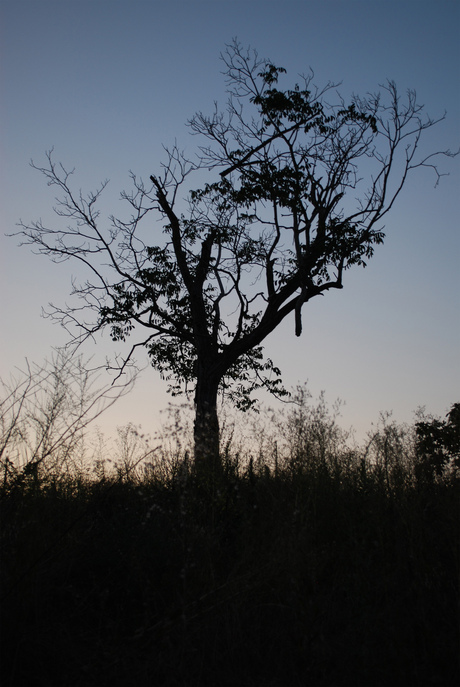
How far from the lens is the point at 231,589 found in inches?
153

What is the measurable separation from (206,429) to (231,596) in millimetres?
6161

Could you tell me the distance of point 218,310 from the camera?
13367 millimetres

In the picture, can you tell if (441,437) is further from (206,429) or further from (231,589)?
(231,589)

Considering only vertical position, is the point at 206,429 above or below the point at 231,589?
above

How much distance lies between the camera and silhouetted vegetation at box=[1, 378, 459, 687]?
3.41 m

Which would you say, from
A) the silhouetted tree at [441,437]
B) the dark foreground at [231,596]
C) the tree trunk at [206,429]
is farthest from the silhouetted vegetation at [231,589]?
the silhouetted tree at [441,437]

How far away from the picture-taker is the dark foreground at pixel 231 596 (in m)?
3.40

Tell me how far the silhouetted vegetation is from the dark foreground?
0.01m

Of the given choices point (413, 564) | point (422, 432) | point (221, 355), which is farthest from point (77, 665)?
point (221, 355)

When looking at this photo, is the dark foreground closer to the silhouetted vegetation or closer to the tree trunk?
the silhouetted vegetation

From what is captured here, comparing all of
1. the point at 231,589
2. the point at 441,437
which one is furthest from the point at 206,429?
the point at 231,589

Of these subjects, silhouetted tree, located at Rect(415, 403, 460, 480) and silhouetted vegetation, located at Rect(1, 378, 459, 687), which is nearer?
silhouetted vegetation, located at Rect(1, 378, 459, 687)

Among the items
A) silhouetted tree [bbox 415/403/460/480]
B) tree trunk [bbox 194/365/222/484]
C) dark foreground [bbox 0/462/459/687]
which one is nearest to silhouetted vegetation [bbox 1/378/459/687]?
dark foreground [bbox 0/462/459/687]

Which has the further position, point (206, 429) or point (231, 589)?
point (206, 429)
